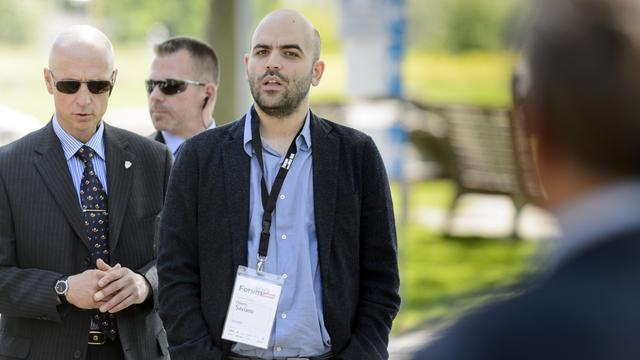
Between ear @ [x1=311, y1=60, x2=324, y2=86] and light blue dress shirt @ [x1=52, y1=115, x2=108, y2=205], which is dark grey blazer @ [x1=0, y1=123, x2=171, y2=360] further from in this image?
ear @ [x1=311, y1=60, x2=324, y2=86]

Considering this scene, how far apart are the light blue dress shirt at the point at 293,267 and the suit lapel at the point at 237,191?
0.10 ft

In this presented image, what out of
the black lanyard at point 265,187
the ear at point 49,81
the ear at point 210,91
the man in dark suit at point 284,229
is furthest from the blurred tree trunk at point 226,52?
the black lanyard at point 265,187

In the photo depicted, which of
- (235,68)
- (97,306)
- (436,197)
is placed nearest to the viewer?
(97,306)

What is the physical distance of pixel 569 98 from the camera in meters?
1.03

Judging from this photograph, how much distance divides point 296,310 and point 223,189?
48 cm

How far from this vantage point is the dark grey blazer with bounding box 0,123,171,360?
3465mm

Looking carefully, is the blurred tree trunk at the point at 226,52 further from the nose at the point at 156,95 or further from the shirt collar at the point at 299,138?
the shirt collar at the point at 299,138

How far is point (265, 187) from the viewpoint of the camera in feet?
10.8

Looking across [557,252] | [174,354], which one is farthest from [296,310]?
[557,252]

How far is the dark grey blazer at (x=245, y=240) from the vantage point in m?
3.24

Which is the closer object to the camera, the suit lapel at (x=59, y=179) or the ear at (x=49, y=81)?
the suit lapel at (x=59, y=179)

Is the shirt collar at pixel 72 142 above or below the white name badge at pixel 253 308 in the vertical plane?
above

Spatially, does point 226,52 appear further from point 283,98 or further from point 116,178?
point 283,98

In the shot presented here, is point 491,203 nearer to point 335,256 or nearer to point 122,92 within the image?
point 122,92
